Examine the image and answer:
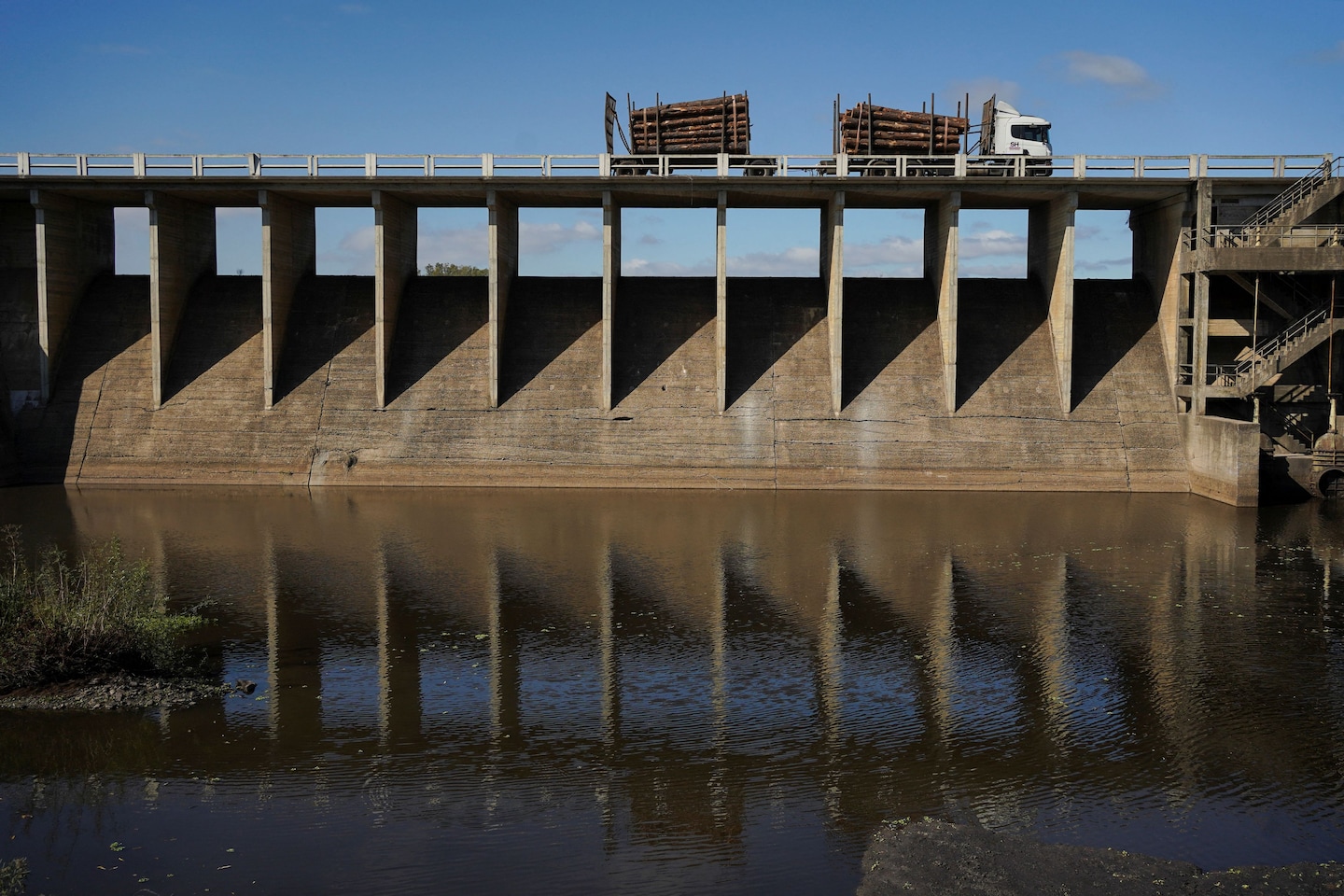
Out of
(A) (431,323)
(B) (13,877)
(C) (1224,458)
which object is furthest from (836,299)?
(B) (13,877)

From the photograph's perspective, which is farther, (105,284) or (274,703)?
(105,284)

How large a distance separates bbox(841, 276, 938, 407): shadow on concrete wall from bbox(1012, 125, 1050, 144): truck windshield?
18.3ft

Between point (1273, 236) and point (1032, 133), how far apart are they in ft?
27.0

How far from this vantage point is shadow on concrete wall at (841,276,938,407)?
119ft

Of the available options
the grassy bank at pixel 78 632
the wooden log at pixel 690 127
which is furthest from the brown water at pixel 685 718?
the wooden log at pixel 690 127

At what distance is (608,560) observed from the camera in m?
23.4

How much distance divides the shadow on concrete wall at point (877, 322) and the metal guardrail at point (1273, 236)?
8492 millimetres

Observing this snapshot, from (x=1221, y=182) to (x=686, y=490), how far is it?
18.4 meters

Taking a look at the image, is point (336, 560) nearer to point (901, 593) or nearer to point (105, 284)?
point (901, 593)

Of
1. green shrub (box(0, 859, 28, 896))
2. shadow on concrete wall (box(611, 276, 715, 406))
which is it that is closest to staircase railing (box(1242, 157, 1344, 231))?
shadow on concrete wall (box(611, 276, 715, 406))

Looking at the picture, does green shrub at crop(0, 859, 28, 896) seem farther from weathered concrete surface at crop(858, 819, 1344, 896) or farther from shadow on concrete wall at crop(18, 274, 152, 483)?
shadow on concrete wall at crop(18, 274, 152, 483)

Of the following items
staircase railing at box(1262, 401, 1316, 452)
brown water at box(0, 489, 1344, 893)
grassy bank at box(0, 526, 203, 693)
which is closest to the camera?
brown water at box(0, 489, 1344, 893)

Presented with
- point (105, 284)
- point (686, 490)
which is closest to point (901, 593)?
point (686, 490)

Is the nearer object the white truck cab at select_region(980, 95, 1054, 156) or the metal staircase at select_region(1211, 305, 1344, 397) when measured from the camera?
the metal staircase at select_region(1211, 305, 1344, 397)
